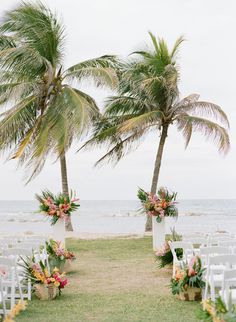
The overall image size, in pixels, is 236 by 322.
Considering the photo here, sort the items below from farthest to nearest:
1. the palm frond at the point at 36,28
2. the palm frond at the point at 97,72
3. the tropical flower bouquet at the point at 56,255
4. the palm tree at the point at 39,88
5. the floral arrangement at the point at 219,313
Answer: the palm frond at the point at 36,28 < the palm frond at the point at 97,72 < the palm tree at the point at 39,88 < the tropical flower bouquet at the point at 56,255 < the floral arrangement at the point at 219,313

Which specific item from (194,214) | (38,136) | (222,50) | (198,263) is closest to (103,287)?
(198,263)

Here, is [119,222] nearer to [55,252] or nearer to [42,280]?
[55,252]

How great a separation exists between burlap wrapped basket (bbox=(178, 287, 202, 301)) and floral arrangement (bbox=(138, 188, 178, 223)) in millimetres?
7344

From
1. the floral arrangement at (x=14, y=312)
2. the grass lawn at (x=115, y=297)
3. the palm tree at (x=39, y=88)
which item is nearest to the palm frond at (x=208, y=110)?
the palm tree at (x=39, y=88)

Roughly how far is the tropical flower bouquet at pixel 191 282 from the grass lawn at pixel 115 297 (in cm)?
22

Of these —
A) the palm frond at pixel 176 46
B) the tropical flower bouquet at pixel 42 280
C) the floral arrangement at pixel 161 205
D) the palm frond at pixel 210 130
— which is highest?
the palm frond at pixel 176 46

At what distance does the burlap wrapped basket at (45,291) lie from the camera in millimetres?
9867

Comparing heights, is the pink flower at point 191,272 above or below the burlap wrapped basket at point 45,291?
above

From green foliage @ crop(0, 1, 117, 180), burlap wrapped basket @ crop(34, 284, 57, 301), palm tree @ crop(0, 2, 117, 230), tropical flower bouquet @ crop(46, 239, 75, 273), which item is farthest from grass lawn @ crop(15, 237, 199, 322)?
green foliage @ crop(0, 1, 117, 180)

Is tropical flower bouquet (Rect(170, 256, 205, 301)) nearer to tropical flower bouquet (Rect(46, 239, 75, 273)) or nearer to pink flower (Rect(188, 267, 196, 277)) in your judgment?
pink flower (Rect(188, 267, 196, 277))

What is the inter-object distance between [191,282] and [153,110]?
594 inches

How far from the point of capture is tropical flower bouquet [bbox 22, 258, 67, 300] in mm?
9812

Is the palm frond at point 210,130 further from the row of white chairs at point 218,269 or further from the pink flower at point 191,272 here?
the pink flower at point 191,272

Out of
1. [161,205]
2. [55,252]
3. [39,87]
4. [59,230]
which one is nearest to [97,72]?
[39,87]
